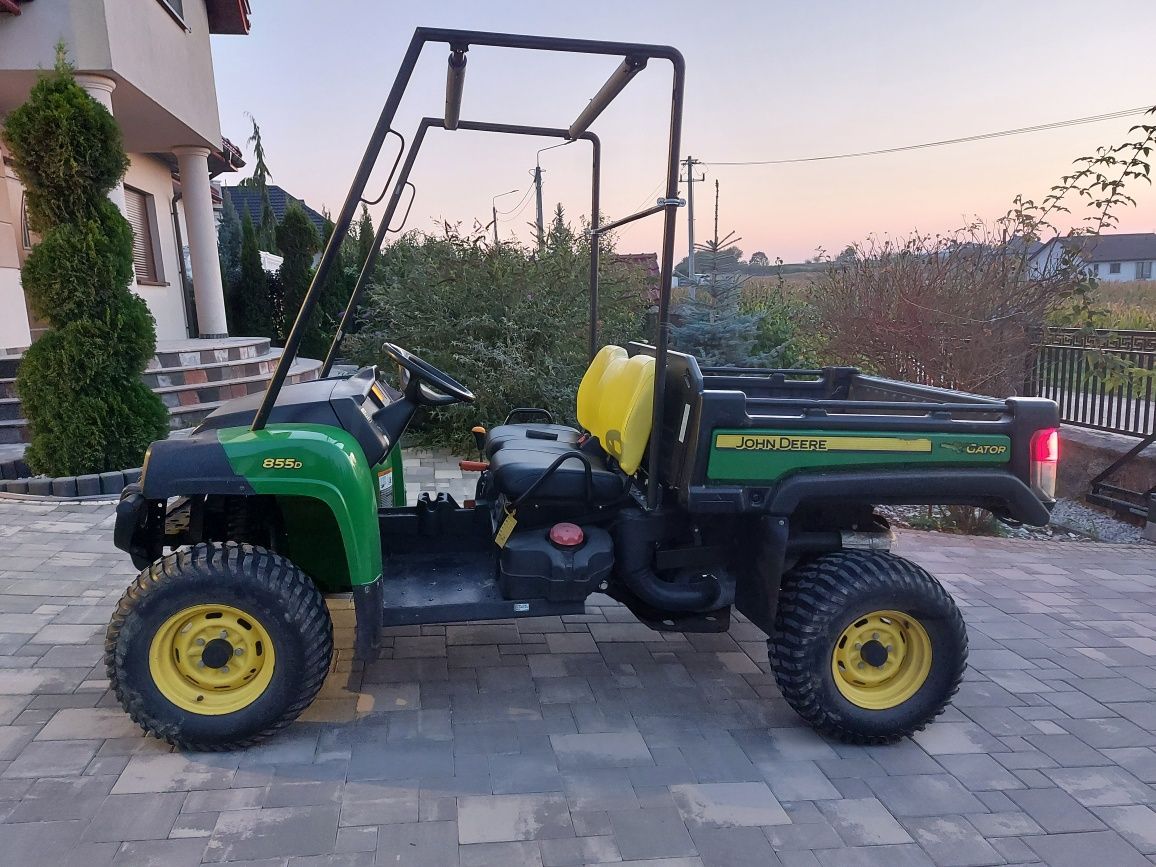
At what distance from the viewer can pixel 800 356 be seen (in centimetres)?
892

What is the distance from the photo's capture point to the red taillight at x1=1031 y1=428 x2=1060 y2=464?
9.73ft

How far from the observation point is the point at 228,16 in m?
12.4

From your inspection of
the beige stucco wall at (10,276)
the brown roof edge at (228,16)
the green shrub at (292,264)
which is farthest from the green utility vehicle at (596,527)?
the green shrub at (292,264)

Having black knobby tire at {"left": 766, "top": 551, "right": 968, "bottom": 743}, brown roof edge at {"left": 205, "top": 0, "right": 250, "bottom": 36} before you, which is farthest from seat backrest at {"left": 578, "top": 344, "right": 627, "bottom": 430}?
brown roof edge at {"left": 205, "top": 0, "right": 250, "bottom": 36}

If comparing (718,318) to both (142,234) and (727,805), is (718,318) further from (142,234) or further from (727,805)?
(142,234)

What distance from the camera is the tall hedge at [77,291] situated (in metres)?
5.85

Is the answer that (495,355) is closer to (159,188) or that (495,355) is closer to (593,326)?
(593,326)

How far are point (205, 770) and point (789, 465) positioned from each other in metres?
2.27

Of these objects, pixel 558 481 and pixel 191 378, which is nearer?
pixel 558 481

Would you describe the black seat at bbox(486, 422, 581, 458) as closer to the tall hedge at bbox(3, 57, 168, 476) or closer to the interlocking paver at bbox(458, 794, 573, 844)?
the interlocking paver at bbox(458, 794, 573, 844)

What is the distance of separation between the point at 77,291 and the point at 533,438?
4.22m

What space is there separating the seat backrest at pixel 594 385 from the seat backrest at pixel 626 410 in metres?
0.08

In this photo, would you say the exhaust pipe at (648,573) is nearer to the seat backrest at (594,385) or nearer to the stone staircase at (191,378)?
the seat backrest at (594,385)

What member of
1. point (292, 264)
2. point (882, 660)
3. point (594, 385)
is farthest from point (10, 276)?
point (882, 660)
